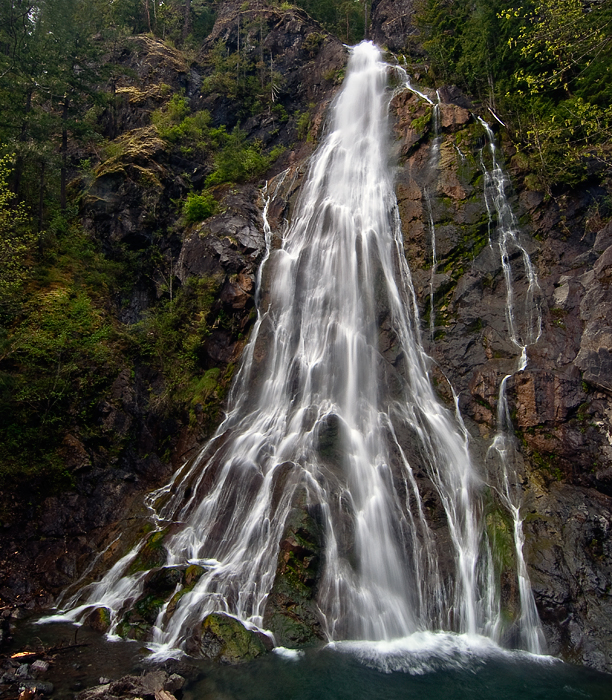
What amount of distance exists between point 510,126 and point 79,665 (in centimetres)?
2210

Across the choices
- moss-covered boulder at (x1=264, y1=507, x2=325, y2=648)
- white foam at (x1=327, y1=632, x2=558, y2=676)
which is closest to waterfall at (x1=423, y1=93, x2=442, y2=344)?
moss-covered boulder at (x1=264, y1=507, x2=325, y2=648)

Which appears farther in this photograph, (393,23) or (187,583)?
(393,23)

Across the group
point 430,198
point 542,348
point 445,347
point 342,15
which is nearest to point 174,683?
point 445,347

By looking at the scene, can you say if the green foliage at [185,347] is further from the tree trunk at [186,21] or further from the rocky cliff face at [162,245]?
the tree trunk at [186,21]

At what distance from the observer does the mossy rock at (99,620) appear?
30.6ft

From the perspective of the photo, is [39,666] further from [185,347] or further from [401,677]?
[185,347]

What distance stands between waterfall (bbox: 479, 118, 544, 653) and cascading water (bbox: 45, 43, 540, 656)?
718mm

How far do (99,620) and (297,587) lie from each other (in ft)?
13.8

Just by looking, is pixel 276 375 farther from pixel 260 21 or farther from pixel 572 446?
pixel 260 21

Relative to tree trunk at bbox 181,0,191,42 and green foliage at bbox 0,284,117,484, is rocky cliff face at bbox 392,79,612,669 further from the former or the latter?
tree trunk at bbox 181,0,191,42

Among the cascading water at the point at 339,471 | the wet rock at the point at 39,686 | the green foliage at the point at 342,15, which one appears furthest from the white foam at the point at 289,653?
the green foliage at the point at 342,15

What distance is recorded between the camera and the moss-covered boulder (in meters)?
9.07

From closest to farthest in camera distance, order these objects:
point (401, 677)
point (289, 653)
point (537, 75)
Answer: point (401, 677) → point (289, 653) → point (537, 75)

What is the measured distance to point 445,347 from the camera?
14859mm
